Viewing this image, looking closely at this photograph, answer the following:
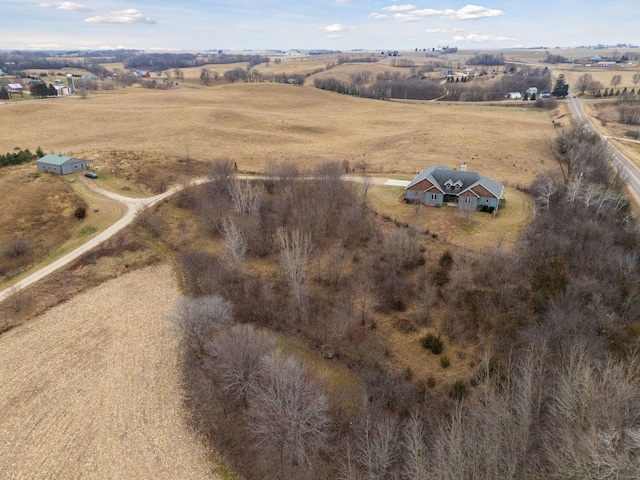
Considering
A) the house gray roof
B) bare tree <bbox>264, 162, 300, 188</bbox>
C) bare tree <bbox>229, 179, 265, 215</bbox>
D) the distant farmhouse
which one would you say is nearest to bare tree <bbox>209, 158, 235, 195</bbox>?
bare tree <bbox>229, 179, 265, 215</bbox>

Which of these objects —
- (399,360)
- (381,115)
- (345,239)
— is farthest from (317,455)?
(381,115)

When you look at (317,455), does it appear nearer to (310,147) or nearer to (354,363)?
(354,363)

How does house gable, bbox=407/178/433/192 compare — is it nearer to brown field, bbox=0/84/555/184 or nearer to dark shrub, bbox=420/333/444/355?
brown field, bbox=0/84/555/184

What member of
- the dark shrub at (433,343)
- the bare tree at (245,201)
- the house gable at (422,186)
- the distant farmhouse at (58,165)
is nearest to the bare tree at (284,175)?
the bare tree at (245,201)

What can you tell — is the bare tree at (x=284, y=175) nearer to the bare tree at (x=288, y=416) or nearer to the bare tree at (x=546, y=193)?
the bare tree at (x=546, y=193)

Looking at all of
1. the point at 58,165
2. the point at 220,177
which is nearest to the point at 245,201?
the point at 220,177
